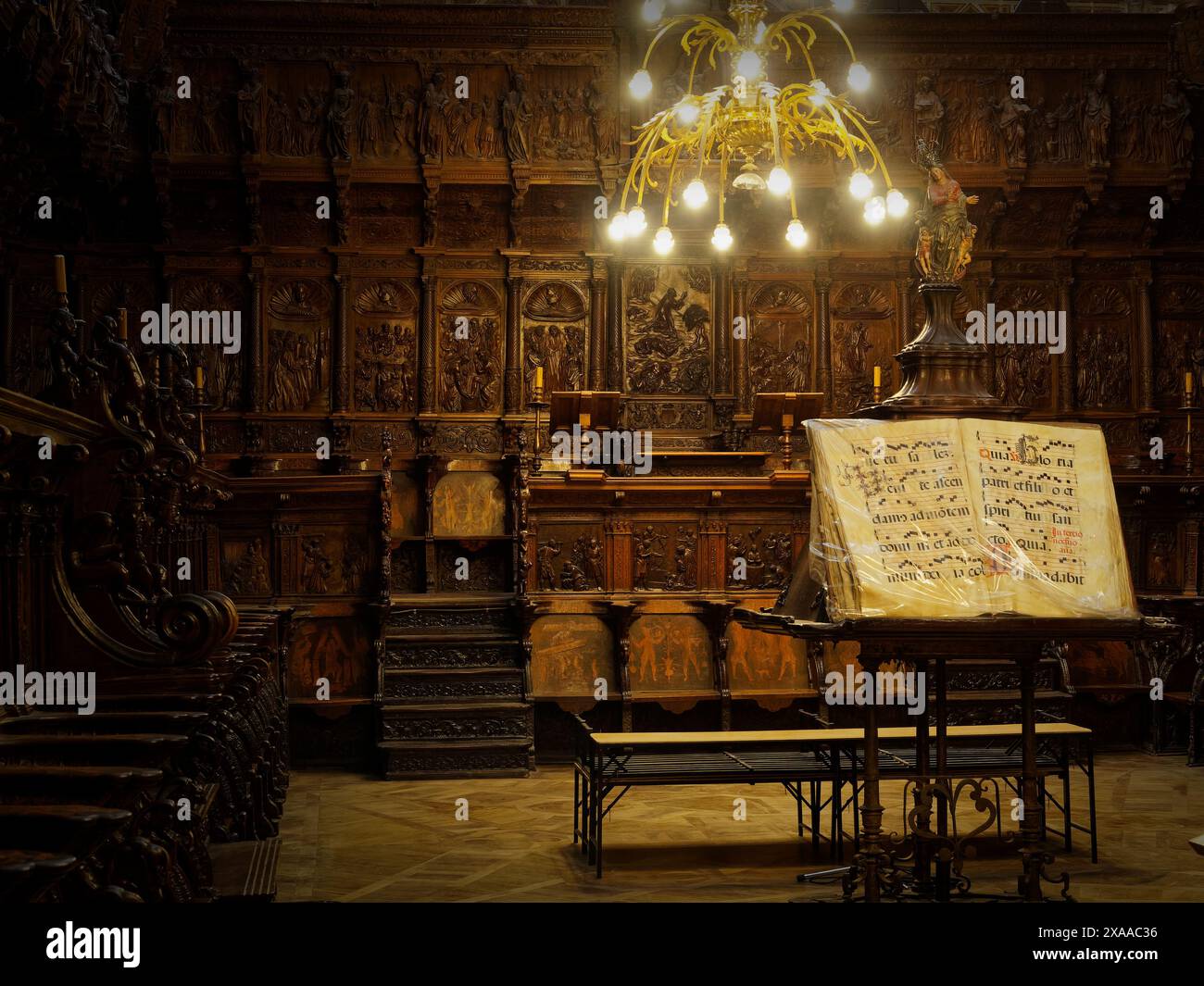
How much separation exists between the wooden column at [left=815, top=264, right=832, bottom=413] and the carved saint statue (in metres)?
7.80

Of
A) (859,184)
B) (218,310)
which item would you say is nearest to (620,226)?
(859,184)

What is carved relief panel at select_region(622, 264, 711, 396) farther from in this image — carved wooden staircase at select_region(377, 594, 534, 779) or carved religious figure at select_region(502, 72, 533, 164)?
carved wooden staircase at select_region(377, 594, 534, 779)

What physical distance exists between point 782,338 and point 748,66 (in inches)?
192

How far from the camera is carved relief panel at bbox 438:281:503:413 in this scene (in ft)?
42.9

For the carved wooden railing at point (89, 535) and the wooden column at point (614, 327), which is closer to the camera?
the carved wooden railing at point (89, 535)

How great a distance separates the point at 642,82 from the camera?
362 inches

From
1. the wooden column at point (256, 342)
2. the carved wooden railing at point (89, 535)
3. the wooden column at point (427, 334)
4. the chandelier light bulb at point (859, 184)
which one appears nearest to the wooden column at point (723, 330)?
the wooden column at point (427, 334)

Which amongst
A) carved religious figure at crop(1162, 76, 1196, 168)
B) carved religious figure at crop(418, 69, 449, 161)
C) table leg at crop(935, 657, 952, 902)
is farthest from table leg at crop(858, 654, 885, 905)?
carved religious figure at crop(1162, 76, 1196, 168)

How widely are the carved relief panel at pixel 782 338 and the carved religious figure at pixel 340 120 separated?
4255mm

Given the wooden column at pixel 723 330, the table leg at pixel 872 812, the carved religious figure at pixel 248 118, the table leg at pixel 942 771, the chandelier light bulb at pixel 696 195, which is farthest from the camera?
the wooden column at pixel 723 330

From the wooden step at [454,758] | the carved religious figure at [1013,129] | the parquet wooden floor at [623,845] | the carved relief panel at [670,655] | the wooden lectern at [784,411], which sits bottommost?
the parquet wooden floor at [623,845]

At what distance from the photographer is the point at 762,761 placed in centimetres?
685

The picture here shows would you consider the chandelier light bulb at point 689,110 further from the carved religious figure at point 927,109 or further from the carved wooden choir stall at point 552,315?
the carved religious figure at point 927,109

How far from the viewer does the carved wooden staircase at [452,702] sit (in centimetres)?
945
